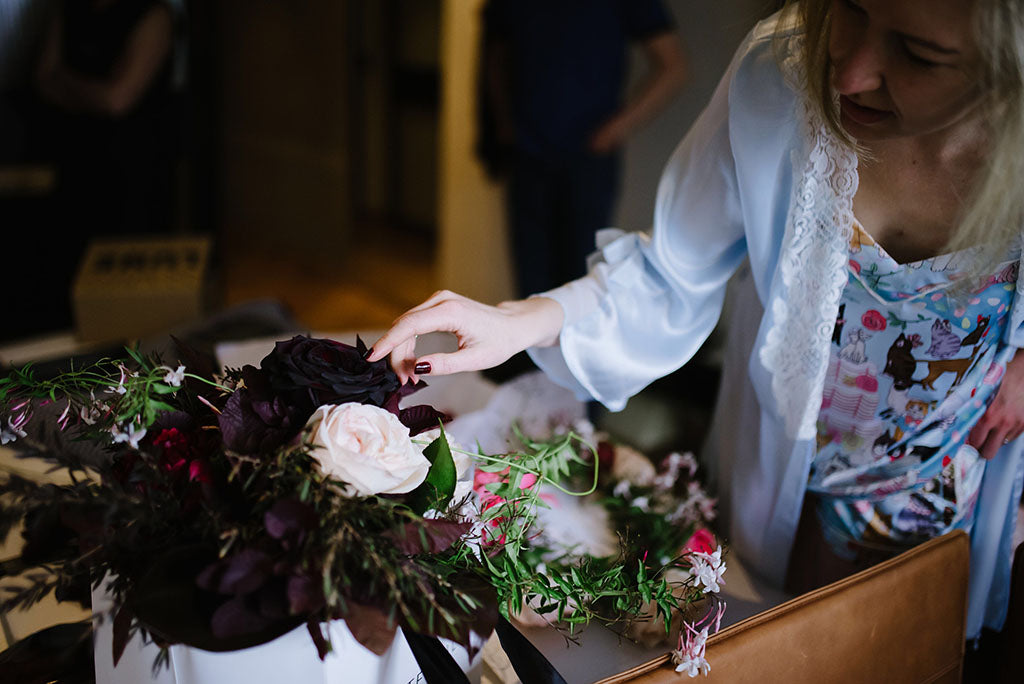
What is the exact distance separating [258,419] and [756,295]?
70 cm

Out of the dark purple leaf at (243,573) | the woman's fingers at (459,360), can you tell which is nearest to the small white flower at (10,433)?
the dark purple leaf at (243,573)

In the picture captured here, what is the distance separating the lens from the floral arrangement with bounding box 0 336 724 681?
0.59 meters

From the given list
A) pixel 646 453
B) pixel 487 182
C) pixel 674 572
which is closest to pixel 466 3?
pixel 487 182

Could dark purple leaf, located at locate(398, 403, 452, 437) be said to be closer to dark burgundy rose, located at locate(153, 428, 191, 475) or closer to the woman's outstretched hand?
the woman's outstretched hand

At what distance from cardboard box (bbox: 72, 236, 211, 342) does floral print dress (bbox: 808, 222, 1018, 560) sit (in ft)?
5.28

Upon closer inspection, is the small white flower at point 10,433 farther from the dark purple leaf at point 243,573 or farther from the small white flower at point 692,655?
Answer: the small white flower at point 692,655

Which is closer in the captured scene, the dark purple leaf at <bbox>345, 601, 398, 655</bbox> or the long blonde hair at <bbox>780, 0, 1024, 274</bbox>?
the dark purple leaf at <bbox>345, 601, 398, 655</bbox>

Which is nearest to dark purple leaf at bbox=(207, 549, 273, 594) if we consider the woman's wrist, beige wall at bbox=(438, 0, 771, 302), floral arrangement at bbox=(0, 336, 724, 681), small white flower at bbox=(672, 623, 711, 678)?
floral arrangement at bbox=(0, 336, 724, 681)

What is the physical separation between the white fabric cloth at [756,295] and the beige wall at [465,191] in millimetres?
2879

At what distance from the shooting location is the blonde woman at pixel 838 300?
818 mm

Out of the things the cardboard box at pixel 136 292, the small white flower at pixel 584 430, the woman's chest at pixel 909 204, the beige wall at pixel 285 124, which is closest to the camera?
the woman's chest at pixel 909 204

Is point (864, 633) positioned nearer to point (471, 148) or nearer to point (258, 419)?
point (258, 419)

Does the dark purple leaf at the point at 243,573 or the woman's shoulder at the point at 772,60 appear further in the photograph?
the woman's shoulder at the point at 772,60

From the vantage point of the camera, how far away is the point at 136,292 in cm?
206
